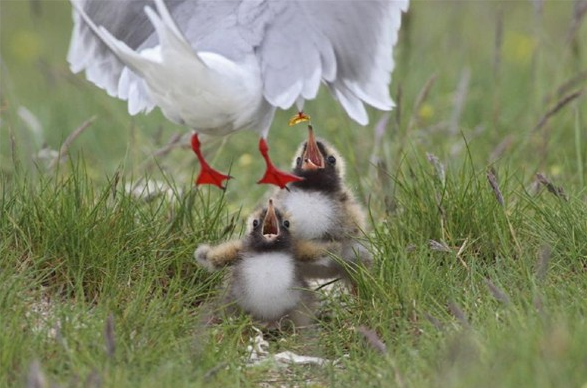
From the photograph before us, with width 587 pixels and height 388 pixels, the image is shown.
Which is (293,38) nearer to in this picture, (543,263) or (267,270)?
(267,270)

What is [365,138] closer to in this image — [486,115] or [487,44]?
[486,115]

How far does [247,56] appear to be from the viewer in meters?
4.45

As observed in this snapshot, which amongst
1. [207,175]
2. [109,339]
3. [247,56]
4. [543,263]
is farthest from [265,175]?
[109,339]

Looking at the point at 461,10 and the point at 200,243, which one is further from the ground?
the point at 461,10

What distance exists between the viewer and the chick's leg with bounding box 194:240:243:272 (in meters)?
4.48

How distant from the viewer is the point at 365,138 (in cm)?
666

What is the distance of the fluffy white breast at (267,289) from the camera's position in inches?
173

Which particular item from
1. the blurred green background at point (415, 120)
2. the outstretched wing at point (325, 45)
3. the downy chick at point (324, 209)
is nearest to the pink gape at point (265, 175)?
the downy chick at point (324, 209)

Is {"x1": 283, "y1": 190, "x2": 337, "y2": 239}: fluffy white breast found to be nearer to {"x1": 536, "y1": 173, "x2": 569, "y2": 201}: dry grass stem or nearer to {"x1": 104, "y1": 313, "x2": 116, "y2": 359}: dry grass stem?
{"x1": 536, "y1": 173, "x2": 569, "y2": 201}: dry grass stem

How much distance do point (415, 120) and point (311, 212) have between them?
1760 mm

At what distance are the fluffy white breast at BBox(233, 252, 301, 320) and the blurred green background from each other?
3.16ft

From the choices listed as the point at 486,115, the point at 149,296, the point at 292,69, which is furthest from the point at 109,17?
the point at 486,115

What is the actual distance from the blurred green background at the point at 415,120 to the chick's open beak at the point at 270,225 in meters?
0.94

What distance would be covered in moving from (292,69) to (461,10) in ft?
17.4
